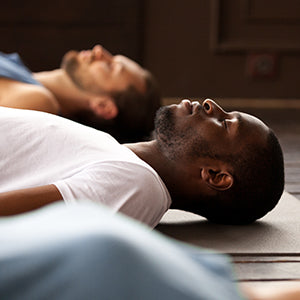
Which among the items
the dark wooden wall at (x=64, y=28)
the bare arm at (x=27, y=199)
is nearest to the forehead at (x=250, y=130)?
the bare arm at (x=27, y=199)

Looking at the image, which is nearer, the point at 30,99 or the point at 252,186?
the point at 252,186

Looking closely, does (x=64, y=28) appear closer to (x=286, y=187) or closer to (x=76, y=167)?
(x=286, y=187)

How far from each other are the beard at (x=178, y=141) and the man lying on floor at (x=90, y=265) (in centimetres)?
89

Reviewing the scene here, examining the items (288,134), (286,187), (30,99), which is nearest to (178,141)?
(286,187)

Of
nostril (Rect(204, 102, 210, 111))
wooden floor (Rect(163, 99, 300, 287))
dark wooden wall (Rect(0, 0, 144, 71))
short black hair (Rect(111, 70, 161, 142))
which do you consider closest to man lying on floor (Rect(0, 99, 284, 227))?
nostril (Rect(204, 102, 210, 111))

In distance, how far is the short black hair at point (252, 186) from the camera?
1.42 metres

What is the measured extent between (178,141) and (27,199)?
408mm

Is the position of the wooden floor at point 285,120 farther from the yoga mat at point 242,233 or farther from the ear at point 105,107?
the ear at point 105,107

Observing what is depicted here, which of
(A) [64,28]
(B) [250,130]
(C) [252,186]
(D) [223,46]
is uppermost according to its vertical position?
(B) [250,130]

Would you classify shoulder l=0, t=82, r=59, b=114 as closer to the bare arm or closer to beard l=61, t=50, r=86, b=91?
beard l=61, t=50, r=86, b=91

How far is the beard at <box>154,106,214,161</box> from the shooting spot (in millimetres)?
1441

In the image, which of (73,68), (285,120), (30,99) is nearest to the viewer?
(30,99)

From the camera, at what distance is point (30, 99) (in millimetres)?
2402

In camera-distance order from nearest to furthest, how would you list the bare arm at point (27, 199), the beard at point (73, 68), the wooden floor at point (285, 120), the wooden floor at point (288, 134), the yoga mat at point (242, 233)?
the bare arm at point (27, 199) → the yoga mat at point (242, 233) → the wooden floor at point (288, 134) → the wooden floor at point (285, 120) → the beard at point (73, 68)
